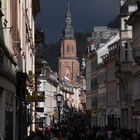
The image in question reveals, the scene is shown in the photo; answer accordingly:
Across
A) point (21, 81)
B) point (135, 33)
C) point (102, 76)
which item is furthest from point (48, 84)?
point (21, 81)

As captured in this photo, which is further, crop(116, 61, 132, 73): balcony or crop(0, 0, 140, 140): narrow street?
crop(116, 61, 132, 73): balcony

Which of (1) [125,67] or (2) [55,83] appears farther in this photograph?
(2) [55,83]

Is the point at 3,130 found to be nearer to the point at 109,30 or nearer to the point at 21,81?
the point at 21,81

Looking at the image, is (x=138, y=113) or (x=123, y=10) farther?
(x=123, y=10)

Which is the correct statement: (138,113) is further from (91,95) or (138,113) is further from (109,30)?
(109,30)

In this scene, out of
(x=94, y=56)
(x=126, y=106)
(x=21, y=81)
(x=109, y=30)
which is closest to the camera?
(x=21, y=81)

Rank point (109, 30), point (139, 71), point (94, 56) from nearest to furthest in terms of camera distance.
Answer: point (139, 71), point (94, 56), point (109, 30)

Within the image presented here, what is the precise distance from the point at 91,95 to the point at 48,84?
24.7 metres

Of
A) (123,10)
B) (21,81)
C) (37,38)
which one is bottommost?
(21,81)

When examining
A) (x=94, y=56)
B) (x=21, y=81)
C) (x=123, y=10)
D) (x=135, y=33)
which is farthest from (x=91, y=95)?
(x=21, y=81)

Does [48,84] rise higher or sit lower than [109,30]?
lower

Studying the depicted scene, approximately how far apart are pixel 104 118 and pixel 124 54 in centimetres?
3134

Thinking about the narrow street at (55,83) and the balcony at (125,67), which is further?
the balcony at (125,67)

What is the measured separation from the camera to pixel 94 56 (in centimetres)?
12562
